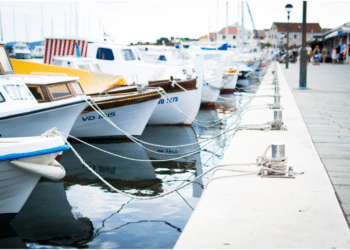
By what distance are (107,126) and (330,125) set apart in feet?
20.6

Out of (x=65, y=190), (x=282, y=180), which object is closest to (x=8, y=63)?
(x=65, y=190)

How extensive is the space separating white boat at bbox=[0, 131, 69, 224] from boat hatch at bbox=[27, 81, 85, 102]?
3.30 m

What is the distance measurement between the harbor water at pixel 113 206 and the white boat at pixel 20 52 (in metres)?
43.8

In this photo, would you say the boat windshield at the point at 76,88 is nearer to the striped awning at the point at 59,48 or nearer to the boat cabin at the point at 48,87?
the boat cabin at the point at 48,87

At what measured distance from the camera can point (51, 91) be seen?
8.70m

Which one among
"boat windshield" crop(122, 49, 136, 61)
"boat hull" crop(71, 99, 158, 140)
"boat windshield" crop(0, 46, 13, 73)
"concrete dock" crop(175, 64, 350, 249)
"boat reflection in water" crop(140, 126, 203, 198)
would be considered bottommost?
"boat reflection in water" crop(140, 126, 203, 198)

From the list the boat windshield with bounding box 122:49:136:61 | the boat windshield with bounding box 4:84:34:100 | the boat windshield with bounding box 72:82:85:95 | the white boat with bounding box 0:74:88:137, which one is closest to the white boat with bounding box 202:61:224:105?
the boat windshield with bounding box 122:49:136:61

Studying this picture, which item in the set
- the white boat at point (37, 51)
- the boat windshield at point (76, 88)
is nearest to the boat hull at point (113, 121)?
the boat windshield at point (76, 88)

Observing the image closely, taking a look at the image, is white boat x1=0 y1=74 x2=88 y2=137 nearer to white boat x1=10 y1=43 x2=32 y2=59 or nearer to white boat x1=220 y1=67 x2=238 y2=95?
white boat x1=220 y1=67 x2=238 y2=95

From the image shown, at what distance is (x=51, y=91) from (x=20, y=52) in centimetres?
4544

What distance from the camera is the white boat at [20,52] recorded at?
49.1 meters

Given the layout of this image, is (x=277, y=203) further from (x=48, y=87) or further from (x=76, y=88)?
(x=76, y=88)

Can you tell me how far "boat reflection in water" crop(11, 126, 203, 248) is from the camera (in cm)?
505

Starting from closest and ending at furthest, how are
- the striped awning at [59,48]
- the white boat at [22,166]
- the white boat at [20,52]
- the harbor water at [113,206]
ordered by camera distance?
the white boat at [22,166] < the harbor water at [113,206] < the striped awning at [59,48] < the white boat at [20,52]
